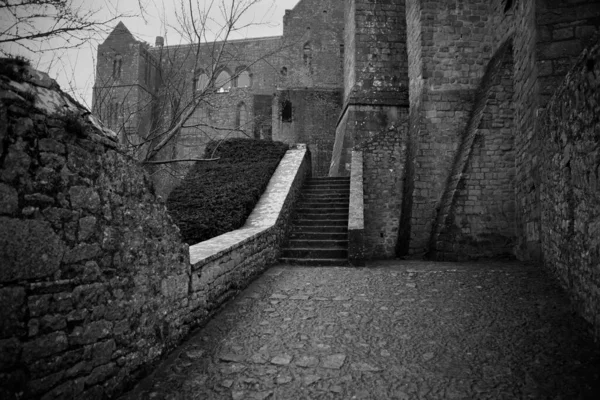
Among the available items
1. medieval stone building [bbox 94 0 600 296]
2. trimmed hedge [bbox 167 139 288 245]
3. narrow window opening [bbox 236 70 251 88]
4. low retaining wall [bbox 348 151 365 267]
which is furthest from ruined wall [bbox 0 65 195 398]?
narrow window opening [bbox 236 70 251 88]

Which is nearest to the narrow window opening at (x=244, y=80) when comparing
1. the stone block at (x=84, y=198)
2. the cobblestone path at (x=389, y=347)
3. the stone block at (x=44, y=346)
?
the cobblestone path at (x=389, y=347)

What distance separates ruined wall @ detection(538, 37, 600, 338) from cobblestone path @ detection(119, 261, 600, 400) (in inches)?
16.0

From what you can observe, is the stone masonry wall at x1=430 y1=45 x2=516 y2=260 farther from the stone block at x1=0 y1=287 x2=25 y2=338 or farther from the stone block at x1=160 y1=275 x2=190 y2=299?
the stone block at x1=0 y1=287 x2=25 y2=338

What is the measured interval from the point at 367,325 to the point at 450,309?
44.4 inches

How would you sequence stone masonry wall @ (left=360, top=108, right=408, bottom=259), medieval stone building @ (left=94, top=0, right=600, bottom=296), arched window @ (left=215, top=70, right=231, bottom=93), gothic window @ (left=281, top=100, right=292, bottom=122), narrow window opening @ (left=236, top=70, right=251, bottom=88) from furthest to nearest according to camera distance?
narrow window opening @ (left=236, top=70, right=251, bottom=88) → gothic window @ (left=281, top=100, right=292, bottom=122) → stone masonry wall @ (left=360, top=108, right=408, bottom=259) → arched window @ (left=215, top=70, right=231, bottom=93) → medieval stone building @ (left=94, top=0, right=600, bottom=296)

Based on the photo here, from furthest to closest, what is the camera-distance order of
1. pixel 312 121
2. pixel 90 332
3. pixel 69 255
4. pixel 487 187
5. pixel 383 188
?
pixel 312 121, pixel 383 188, pixel 487 187, pixel 90 332, pixel 69 255

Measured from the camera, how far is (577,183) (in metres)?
3.55

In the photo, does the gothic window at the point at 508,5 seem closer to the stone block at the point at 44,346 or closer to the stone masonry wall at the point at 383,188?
the stone masonry wall at the point at 383,188

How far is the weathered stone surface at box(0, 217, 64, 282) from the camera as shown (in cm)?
194

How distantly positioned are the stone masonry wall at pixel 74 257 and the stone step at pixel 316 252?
3822 millimetres

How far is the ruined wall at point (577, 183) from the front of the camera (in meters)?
3.10

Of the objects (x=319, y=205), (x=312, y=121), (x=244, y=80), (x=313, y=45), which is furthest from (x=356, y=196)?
(x=244, y=80)

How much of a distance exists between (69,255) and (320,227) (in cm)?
597

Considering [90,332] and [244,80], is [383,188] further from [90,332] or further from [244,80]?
[244,80]
